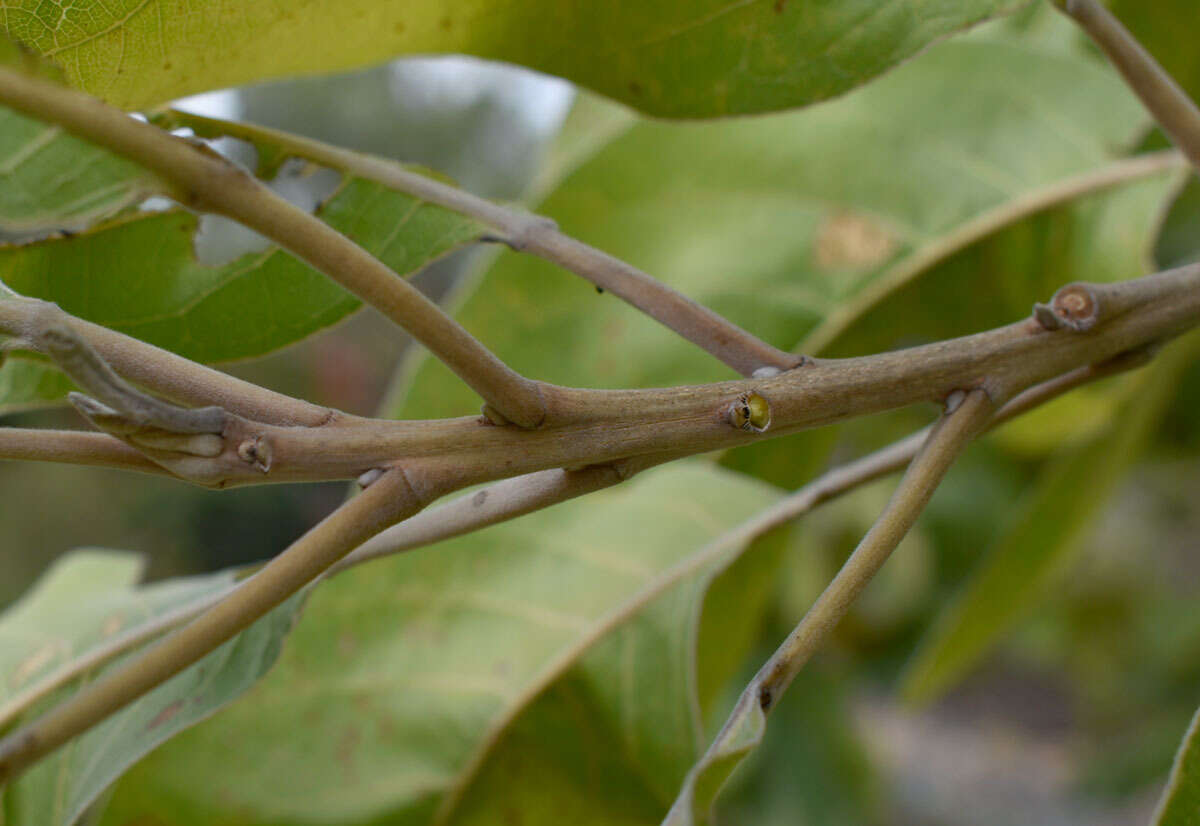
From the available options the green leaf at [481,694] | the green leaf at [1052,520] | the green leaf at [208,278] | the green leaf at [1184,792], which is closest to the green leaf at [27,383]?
the green leaf at [208,278]

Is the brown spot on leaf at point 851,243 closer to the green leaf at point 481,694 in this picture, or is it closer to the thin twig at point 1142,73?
the green leaf at point 481,694

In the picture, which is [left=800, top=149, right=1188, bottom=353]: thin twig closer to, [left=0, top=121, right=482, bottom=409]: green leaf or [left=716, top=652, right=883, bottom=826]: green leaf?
[left=0, top=121, right=482, bottom=409]: green leaf

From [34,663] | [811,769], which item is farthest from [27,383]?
[811,769]

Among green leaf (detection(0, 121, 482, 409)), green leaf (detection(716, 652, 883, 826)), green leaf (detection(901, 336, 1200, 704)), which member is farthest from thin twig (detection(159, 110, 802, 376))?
green leaf (detection(716, 652, 883, 826))

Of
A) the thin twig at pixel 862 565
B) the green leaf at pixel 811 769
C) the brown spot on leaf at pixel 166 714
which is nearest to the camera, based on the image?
the thin twig at pixel 862 565

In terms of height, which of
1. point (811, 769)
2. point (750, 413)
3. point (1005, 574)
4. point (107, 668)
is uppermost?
point (107, 668)

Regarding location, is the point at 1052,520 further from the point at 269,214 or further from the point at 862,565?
the point at 269,214
